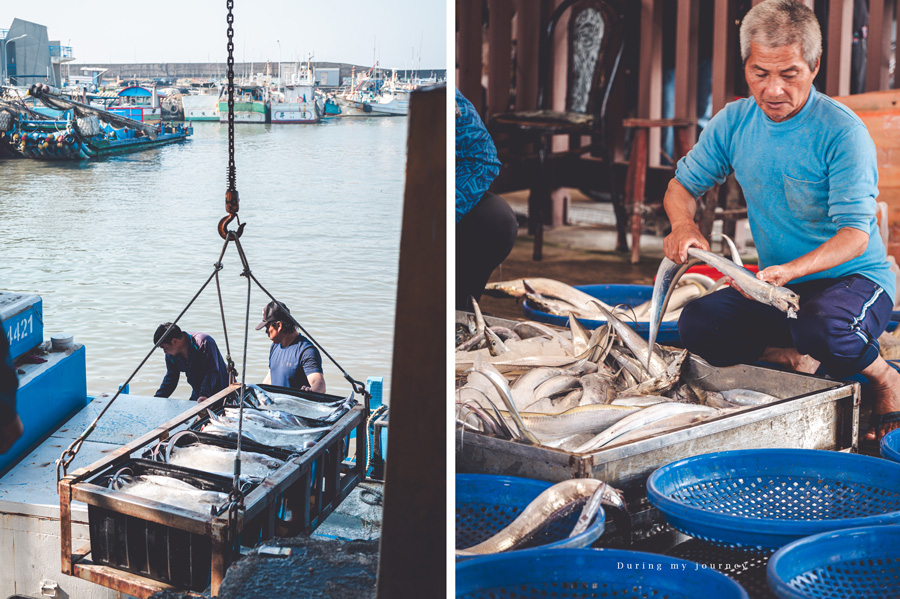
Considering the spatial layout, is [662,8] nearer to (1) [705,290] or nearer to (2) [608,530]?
(1) [705,290]

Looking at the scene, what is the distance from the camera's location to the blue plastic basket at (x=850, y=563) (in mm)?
1583

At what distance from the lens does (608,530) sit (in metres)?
2.06

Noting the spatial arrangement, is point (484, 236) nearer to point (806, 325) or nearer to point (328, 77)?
point (806, 325)

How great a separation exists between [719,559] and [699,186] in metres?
1.45

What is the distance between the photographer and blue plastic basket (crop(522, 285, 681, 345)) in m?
3.55

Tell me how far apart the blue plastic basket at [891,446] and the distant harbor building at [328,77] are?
113ft

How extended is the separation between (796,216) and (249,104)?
3400 centimetres

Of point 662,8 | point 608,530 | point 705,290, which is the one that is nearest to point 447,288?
point 608,530

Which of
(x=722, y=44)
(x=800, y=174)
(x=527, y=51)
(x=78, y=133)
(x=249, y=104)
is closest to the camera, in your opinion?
(x=800, y=174)

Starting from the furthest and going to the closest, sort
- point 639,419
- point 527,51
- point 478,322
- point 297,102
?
point 297,102, point 527,51, point 478,322, point 639,419

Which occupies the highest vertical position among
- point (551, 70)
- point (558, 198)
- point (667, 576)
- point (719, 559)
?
point (551, 70)

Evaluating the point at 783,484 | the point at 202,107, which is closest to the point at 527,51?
the point at 783,484

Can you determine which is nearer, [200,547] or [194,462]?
[200,547]

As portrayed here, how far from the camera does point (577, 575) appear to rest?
1.57 meters
